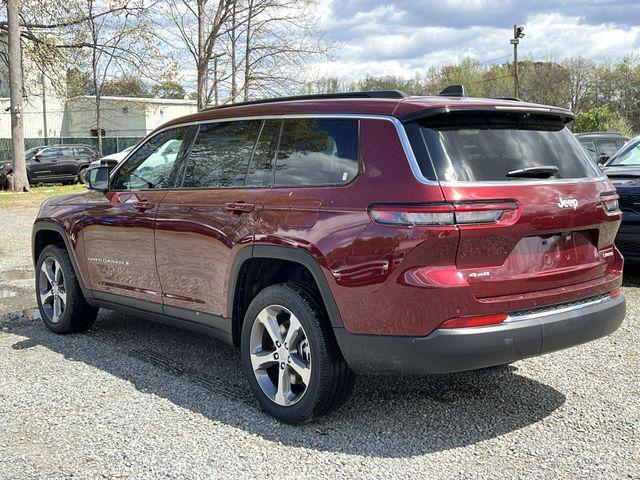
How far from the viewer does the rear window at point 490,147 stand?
11.4 ft

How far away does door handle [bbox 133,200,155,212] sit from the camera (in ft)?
16.3

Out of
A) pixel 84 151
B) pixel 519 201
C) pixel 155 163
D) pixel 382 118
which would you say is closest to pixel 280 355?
pixel 382 118

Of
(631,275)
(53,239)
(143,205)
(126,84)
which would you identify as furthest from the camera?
(126,84)

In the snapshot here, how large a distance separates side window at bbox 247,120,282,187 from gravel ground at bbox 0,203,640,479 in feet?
4.60

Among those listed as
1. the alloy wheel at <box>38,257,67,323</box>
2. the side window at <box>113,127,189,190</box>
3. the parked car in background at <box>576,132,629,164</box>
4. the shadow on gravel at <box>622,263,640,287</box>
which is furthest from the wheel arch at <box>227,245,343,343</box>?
the parked car in background at <box>576,132,629,164</box>

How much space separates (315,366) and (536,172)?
1594 mm

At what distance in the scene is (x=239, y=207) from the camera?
422 cm

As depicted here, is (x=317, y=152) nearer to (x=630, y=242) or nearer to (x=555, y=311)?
(x=555, y=311)

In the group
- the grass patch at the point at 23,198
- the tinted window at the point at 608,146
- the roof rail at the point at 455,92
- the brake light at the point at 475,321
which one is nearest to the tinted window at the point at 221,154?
the roof rail at the point at 455,92

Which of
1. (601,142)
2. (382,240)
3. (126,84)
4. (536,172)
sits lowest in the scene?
(382,240)

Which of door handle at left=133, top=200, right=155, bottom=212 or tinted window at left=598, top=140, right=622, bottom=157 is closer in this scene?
door handle at left=133, top=200, right=155, bottom=212

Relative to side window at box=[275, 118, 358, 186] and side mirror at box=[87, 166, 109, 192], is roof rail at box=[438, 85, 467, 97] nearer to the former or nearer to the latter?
side window at box=[275, 118, 358, 186]

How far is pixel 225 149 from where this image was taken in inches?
182

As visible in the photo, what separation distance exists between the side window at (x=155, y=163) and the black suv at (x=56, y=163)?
73.9 feet
